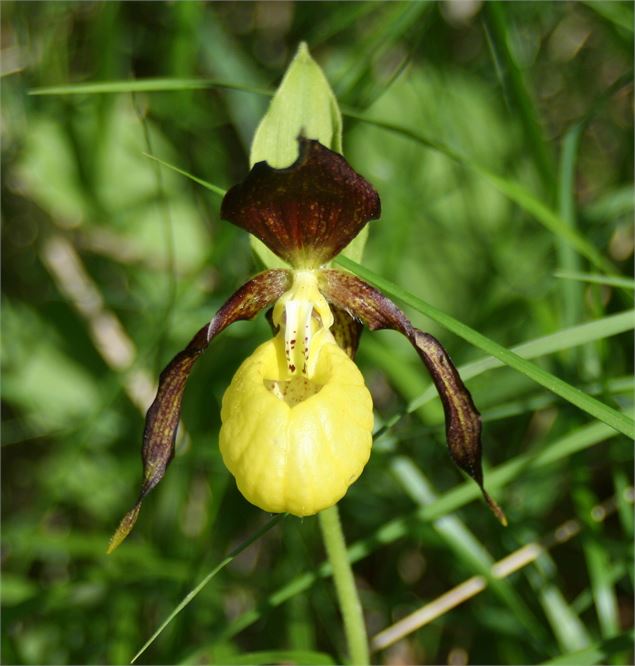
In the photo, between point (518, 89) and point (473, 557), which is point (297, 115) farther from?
point (473, 557)

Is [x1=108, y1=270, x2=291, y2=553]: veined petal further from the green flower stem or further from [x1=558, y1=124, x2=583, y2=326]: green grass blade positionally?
[x1=558, y1=124, x2=583, y2=326]: green grass blade

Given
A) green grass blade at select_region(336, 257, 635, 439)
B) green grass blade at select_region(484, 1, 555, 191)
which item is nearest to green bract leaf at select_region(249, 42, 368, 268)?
green grass blade at select_region(336, 257, 635, 439)

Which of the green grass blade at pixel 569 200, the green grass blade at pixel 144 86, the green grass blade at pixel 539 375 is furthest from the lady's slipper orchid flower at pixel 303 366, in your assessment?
the green grass blade at pixel 569 200

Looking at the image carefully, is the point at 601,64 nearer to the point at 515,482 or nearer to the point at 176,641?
the point at 515,482

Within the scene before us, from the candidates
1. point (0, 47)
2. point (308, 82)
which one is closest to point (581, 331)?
point (308, 82)

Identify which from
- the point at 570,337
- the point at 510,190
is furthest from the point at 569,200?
the point at 570,337

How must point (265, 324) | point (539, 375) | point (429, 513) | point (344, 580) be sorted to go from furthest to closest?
point (265, 324), point (429, 513), point (344, 580), point (539, 375)
